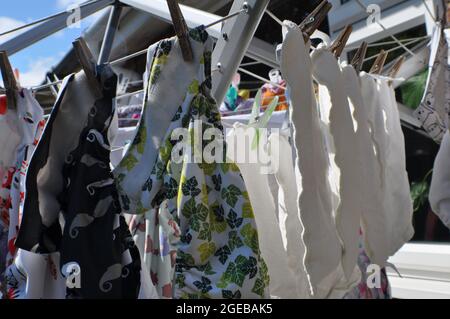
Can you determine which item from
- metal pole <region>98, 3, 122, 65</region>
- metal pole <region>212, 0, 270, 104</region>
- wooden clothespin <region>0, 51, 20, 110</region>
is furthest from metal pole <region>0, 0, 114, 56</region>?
metal pole <region>212, 0, 270, 104</region>

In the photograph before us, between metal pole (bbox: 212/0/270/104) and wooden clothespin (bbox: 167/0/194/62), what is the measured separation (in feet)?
0.41

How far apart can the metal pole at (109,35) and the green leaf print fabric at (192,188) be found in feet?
2.35

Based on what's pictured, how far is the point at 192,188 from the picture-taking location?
0.65 meters

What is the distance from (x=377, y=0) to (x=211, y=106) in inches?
52.5

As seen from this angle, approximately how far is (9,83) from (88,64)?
170 millimetres

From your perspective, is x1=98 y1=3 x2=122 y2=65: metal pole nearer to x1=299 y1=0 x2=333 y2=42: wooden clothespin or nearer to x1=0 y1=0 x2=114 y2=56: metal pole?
x1=0 y1=0 x2=114 y2=56: metal pole

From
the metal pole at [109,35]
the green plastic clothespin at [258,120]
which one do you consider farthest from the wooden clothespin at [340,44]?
the metal pole at [109,35]

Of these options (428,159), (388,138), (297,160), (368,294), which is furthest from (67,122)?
(428,159)

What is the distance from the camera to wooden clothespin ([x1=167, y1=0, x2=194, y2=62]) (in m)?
0.70

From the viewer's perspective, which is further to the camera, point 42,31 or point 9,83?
point 42,31

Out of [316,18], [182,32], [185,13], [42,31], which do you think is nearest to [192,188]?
[182,32]

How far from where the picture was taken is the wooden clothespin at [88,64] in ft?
2.35

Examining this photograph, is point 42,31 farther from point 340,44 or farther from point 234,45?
point 340,44

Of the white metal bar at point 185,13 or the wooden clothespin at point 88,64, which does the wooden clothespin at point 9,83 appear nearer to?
the wooden clothespin at point 88,64
